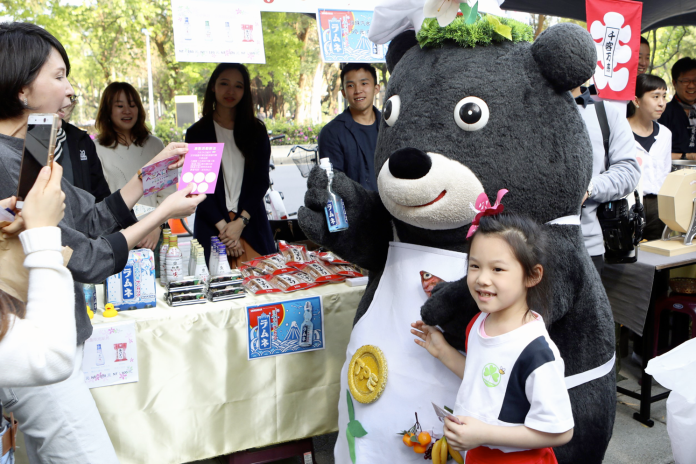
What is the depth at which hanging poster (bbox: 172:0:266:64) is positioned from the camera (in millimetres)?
3152

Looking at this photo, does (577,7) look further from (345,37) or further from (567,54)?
(567,54)

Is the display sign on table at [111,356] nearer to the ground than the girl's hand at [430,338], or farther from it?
nearer to the ground

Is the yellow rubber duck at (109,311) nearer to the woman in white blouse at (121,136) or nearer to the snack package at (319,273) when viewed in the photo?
the snack package at (319,273)

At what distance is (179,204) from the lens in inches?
81.2

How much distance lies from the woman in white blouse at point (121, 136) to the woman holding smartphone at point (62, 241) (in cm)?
204

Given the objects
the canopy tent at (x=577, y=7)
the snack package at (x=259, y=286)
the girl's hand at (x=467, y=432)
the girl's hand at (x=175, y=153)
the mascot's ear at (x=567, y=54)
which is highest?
the canopy tent at (x=577, y=7)

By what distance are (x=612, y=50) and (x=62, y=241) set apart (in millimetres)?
3847

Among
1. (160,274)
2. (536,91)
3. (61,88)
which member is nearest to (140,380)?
(160,274)

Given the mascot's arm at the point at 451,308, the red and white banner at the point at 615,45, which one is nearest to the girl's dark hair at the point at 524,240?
the mascot's arm at the point at 451,308

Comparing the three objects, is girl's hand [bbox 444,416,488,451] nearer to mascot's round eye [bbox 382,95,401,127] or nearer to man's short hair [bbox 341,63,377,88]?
mascot's round eye [bbox 382,95,401,127]

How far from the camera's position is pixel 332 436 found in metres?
3.28

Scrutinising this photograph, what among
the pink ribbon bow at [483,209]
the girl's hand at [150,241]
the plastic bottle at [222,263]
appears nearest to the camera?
the pink ribbon bow at [483,209]

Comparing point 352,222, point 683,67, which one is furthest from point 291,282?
point 683,67

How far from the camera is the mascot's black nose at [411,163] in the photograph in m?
1.89
